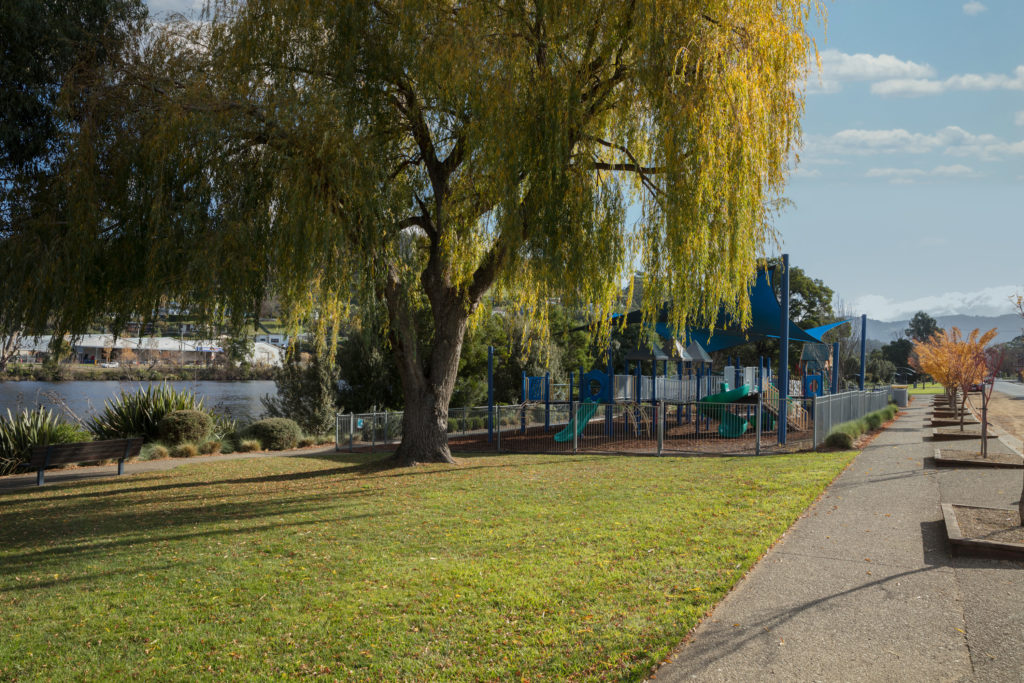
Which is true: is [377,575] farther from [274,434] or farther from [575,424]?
[274,434]

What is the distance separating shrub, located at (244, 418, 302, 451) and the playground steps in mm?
14183

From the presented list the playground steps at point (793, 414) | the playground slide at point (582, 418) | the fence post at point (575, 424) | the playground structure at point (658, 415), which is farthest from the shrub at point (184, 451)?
the playground steps at point (793, 414)

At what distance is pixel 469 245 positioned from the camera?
47.1 ft

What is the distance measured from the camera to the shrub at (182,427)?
19578mm

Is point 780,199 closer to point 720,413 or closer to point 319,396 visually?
point 720,413

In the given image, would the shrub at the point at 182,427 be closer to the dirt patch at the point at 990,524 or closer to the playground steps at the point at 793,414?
the playground steps at the point at 793,414

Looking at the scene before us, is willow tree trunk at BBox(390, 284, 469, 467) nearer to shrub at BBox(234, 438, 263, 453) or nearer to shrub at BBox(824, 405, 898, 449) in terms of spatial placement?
shrub at BBox(234, 438, 263, 453)

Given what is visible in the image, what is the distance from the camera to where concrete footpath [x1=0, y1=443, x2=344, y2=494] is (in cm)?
1423

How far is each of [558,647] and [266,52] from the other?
32.9 ft

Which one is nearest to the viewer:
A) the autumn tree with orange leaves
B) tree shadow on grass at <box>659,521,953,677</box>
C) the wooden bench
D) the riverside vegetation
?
tree shadow on grass at <box>659,521,953,677</box>

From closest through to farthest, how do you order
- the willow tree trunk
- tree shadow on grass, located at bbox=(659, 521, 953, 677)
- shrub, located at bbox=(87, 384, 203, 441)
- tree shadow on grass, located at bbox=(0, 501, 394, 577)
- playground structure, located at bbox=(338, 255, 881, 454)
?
1. tree shadow on grass, located at bbox=(659, 521, 953, 677)
2. tree shadow on grass, located at bbox=(0, 501, 394, 577)
3. the willow tree trunk
4. playground structure, located at bbox=(338, 255, 881, 454)
5. shrub, located at bbox=(87, 384, 203, 441)

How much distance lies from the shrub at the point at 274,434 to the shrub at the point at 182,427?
5.22ft

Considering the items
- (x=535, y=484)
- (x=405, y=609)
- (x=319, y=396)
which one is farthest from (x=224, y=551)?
(x=319, y=396)

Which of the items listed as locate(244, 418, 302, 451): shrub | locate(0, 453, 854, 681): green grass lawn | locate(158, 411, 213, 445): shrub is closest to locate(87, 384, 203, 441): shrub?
locate(158, 411, 213, 445): shrub
